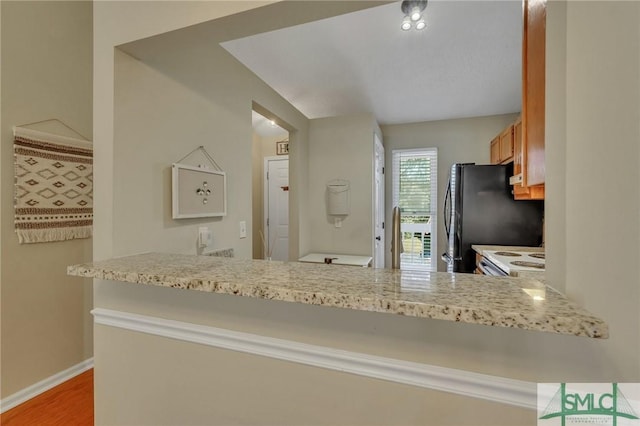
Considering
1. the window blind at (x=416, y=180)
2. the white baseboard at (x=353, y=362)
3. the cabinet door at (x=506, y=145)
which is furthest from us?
the window blind at (x=416, y=180)

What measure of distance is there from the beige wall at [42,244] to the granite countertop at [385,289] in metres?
1.22

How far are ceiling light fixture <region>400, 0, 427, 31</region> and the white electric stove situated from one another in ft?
5.48

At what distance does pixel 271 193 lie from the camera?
16.5 ft

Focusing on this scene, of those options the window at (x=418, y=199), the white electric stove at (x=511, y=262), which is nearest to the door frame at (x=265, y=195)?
the window at (x=418, y=199)

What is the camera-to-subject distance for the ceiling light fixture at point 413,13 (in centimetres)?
165

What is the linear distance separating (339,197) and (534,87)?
2.45m

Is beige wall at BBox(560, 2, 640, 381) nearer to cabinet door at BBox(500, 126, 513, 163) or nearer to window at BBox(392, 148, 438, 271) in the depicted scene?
cabinet door at BBox(500, 126, 513, 163)

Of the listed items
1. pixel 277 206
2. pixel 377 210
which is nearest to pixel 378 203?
pixel 377 210

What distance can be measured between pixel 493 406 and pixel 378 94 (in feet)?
9.91

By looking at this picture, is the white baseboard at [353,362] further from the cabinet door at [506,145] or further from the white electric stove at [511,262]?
the cabinet door at [506,145]

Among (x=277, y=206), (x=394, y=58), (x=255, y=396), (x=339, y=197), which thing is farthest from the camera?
(x=277, y=206)

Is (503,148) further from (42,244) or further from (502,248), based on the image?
(42,244)

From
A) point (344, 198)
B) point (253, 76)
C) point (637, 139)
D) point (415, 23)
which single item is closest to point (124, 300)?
point (637, 139)

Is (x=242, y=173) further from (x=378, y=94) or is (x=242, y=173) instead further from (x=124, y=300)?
(x=378, y=94)
